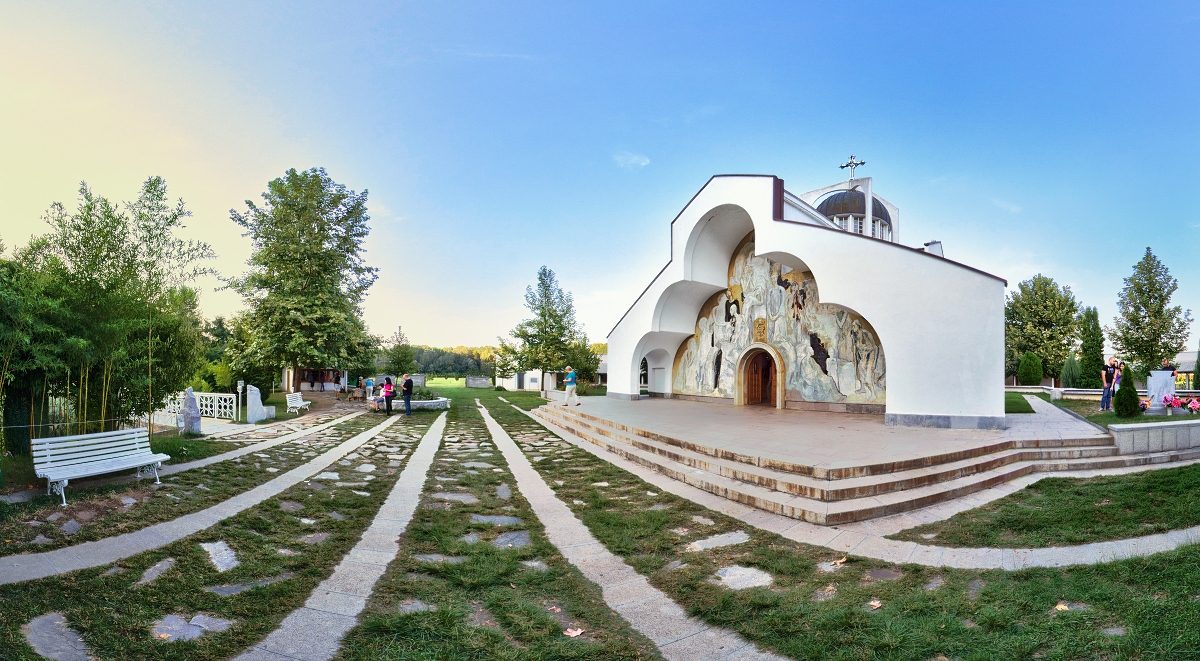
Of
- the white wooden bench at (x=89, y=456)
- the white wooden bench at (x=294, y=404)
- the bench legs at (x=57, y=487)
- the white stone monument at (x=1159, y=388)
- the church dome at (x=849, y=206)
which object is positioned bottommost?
the white wooden bench at (x=294, y=404)

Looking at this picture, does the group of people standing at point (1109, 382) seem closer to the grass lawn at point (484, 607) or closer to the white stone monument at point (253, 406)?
the grass lawn at point (484, 607)

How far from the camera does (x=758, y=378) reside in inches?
731

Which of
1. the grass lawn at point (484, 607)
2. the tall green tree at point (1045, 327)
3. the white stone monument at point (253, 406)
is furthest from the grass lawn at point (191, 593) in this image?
the tall green tree at point (1045, 327)

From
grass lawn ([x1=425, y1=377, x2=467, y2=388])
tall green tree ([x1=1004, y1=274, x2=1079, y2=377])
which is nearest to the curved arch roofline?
tall green tree ([x1=1004, y1=274, x2=1079, y2=377])

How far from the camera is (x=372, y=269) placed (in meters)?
22.8

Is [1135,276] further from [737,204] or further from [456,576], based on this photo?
[456,576]

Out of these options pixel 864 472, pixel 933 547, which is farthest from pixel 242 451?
pixel 933 547

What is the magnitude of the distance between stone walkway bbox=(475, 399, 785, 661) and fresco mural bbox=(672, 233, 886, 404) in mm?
11558

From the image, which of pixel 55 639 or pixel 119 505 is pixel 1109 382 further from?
pixel 119 505

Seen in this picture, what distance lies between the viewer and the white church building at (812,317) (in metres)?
11.0

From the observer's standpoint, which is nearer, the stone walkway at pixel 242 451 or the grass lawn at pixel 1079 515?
the grass lawn at pixel 1079 515

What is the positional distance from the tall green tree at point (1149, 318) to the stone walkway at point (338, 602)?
36301 mm

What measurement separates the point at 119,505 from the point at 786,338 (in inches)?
621

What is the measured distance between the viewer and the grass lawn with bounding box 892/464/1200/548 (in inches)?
181
